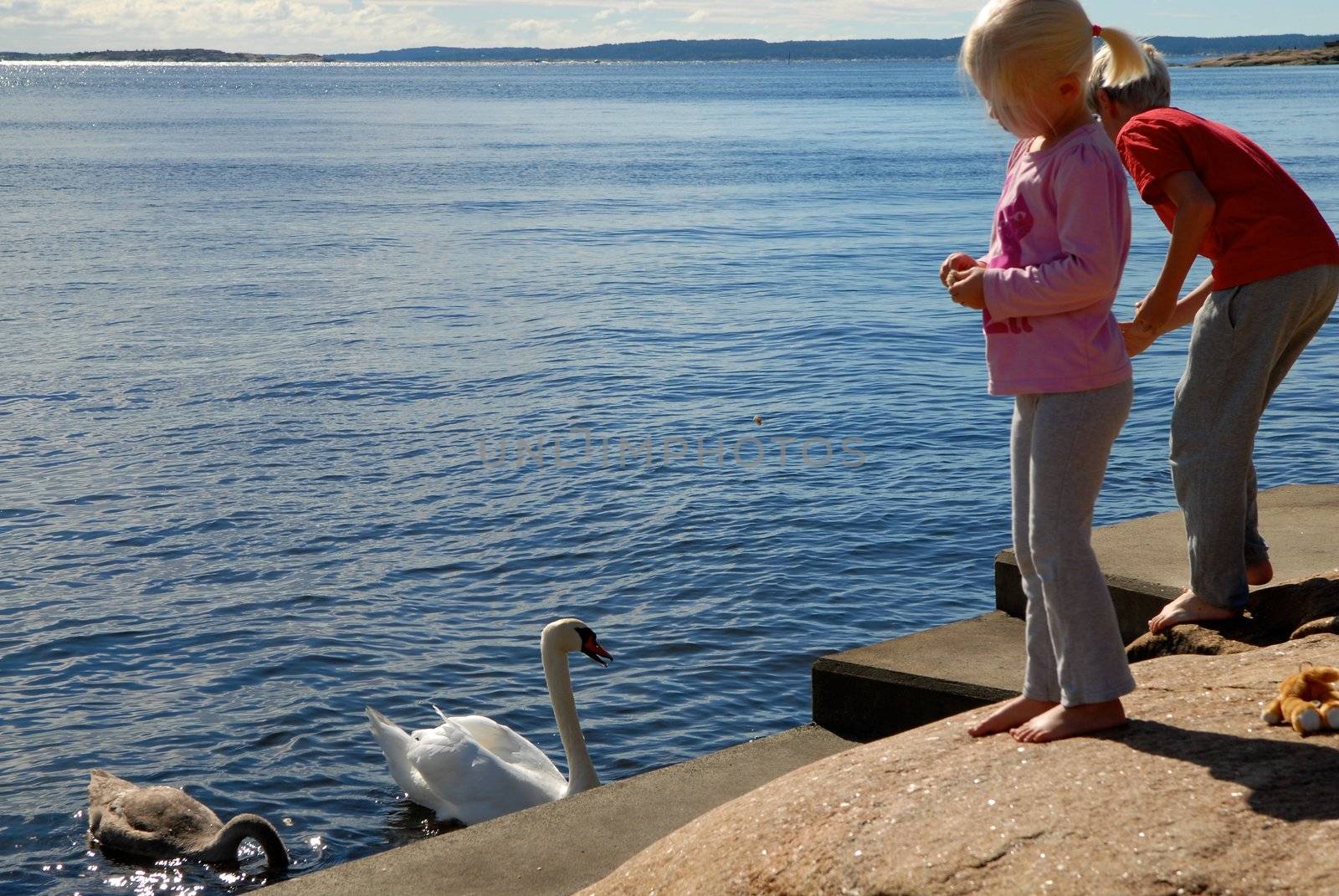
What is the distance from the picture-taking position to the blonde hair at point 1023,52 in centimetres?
316

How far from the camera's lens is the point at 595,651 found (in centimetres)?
759

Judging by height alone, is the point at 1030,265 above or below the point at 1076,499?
above

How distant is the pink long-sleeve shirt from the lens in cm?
319

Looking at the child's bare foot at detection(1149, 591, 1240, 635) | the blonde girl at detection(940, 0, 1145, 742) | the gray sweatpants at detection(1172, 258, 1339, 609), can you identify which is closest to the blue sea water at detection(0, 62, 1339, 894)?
the blonde girl at detection(940, 0, 1145, 742)

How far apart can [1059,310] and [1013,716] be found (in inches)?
40.9

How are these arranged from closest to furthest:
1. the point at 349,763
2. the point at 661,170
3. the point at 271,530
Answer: the point at 349,763, the point at 271,530, the point at 661,170

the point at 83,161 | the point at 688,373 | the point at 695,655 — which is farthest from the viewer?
the point at 83,161

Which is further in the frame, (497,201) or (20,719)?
(497,201)

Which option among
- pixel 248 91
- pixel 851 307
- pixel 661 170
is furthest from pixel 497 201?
pixel 248 91

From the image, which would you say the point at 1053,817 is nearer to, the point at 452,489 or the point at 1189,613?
the point at 1189,613

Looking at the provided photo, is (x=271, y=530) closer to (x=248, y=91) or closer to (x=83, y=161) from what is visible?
(x=83, y=161)

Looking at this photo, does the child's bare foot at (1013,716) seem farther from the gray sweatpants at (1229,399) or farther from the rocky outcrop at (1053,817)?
the gray sweatpants at (1229,399)

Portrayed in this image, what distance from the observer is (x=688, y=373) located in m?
15.5

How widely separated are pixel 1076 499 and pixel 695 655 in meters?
4.99
